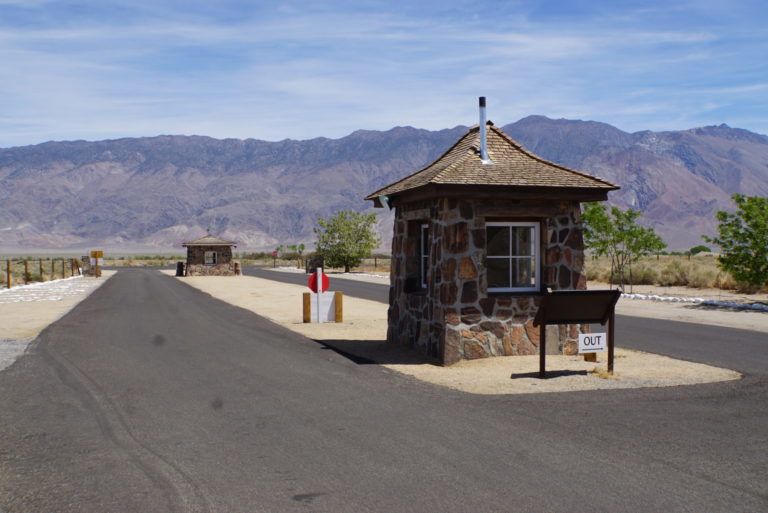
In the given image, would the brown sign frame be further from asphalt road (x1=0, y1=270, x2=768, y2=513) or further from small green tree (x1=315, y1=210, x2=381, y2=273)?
small green tree (x1=315, y1=210, x2=381, y2=273)

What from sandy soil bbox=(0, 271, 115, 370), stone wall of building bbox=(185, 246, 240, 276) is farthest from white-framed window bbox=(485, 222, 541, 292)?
stone wall of building bbox=(185, 246, 240, 276)

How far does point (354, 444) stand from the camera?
6.95 metres

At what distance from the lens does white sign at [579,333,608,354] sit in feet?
35.4

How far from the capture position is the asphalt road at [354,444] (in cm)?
551

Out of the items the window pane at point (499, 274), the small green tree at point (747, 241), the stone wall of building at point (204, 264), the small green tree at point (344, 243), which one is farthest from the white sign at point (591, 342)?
the small green tree at point (344, 243)

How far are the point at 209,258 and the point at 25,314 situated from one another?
36.3 metres

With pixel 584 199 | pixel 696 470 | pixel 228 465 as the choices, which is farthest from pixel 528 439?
pixel 584 199

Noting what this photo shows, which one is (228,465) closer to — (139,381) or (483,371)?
(139,381)

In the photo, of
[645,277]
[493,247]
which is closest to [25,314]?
[493,247]

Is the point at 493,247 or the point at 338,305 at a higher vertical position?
the point at 493,247

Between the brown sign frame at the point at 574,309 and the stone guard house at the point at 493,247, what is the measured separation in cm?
162

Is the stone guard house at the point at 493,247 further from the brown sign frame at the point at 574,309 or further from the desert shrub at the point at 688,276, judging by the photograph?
the desert shrub at the point at 688,276

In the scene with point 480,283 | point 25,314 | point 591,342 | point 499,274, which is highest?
point 499,274

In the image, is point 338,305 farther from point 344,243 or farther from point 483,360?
point 344,243
